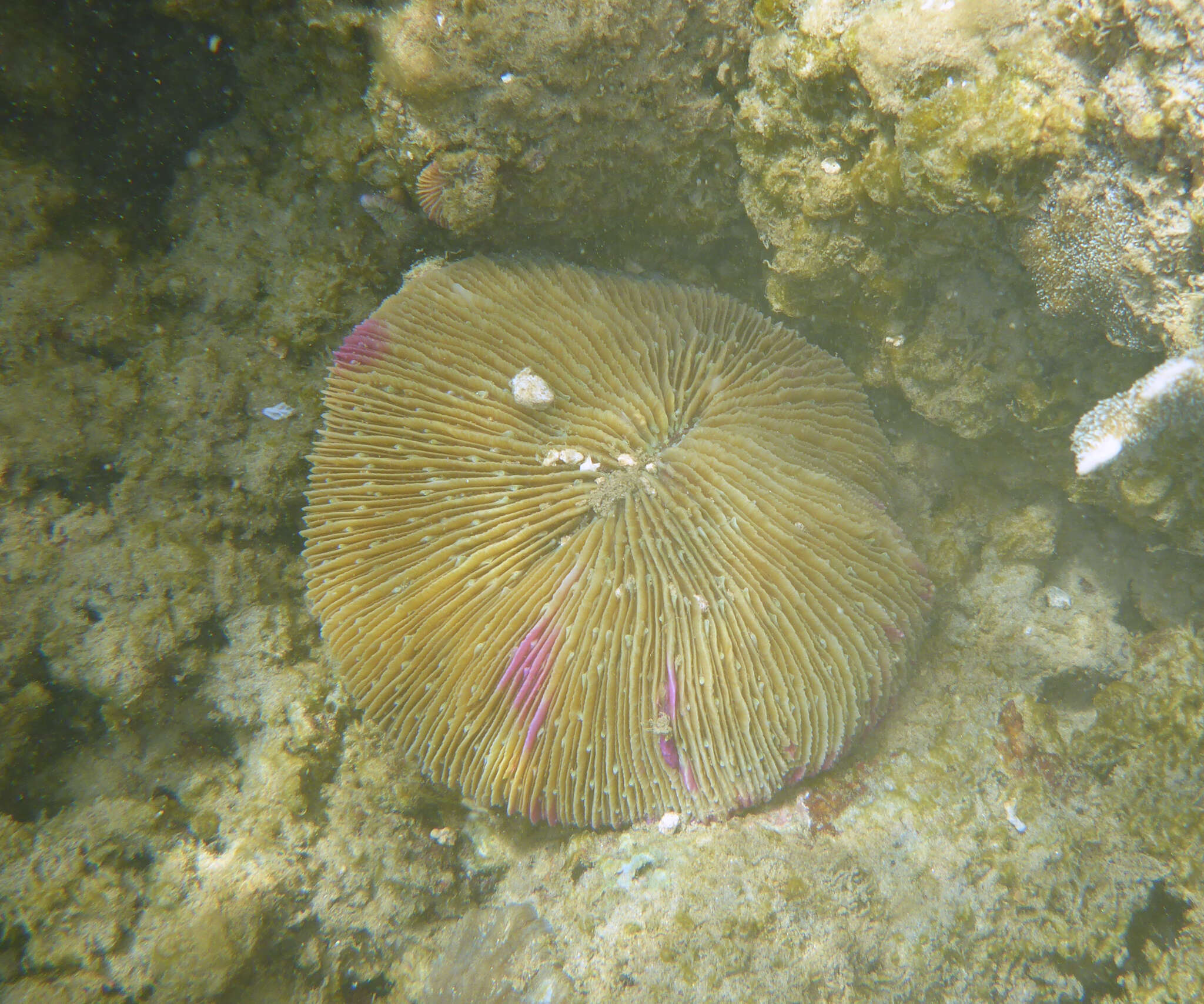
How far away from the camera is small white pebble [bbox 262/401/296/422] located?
11.3ft

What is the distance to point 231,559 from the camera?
11.0ft

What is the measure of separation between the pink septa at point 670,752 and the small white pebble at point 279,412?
2708 mm

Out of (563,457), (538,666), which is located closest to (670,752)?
(538,666)

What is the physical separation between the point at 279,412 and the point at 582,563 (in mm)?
1939

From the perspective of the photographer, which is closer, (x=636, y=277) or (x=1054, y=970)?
(x=1054, y=970)

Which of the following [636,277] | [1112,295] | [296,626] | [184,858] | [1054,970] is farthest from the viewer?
[636,277]

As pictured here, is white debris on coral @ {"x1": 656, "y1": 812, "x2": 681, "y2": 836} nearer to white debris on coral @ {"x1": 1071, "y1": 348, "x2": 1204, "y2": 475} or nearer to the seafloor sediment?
the seafloor sediment

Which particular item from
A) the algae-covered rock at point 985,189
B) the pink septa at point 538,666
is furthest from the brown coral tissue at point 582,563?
the algae-covered rock at point 985,189

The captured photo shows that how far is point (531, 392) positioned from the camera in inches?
125

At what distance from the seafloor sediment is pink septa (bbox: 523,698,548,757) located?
76cm

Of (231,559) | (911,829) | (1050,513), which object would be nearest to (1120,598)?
(1050,513)

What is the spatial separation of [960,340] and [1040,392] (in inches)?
19.5

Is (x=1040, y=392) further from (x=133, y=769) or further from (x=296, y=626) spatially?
(x=133, y=769)

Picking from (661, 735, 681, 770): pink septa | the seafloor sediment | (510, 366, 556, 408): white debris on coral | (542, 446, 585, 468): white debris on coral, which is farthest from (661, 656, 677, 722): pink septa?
(510, 366, 556, 408): white debris on coral
